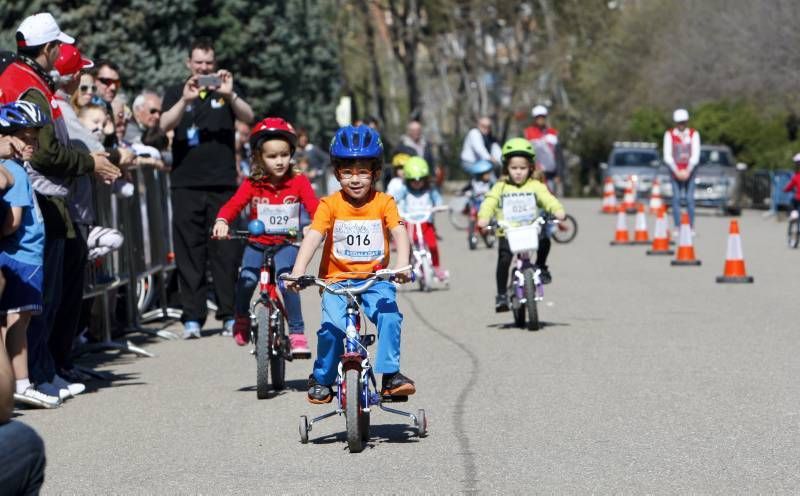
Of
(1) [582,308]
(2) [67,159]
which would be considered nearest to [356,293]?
(2) [67,159]

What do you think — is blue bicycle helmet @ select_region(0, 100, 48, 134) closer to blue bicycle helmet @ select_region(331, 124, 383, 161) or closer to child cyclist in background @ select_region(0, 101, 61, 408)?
child cyclist in background @ select_region(0, 101, 61, 408)

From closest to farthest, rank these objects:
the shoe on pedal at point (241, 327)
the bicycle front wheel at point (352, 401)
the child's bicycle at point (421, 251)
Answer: the bicycle front wheel at point (352, 401) → the shoe on pedal at point (241, 327) → the child's bicycle at point (421, 251)

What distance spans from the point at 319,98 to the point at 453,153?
16.2 meters

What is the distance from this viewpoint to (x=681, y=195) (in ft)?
87.2

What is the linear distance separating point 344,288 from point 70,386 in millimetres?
3176

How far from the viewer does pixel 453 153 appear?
227 ft

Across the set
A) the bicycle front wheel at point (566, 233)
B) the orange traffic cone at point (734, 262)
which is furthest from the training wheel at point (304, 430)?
the bicycle front wheel at point (566, 233)

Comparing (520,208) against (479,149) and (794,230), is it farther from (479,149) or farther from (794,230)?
(794,230)

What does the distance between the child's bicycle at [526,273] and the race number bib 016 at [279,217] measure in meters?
3.56

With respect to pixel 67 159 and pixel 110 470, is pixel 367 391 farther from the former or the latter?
pixel 67 159

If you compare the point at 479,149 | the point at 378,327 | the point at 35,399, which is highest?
the point at 479,149

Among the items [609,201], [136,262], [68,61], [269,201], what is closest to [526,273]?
[136,262]

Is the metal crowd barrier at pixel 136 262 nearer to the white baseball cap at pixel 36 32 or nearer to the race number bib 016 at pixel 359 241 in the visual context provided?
the white baseball cap at pixel 36 32

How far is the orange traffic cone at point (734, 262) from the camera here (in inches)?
795
